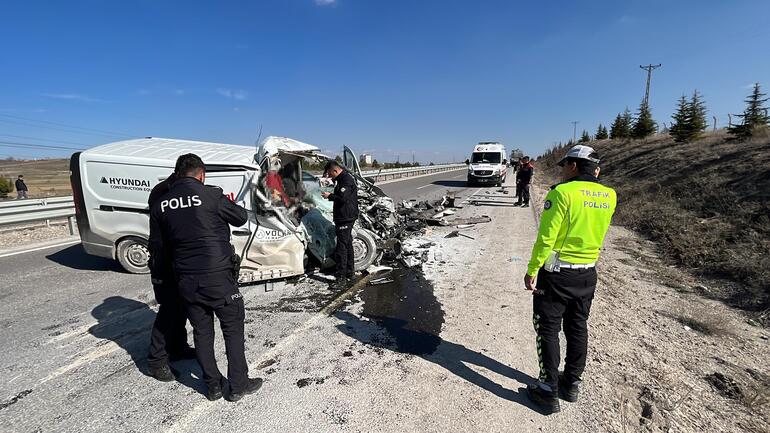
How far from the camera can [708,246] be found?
639cm

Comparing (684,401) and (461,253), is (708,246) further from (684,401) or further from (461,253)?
(684,401)

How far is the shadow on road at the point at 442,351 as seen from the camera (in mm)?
2875

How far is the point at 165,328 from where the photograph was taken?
300 cm

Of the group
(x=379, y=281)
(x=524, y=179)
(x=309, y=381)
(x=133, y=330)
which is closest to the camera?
(x=309, y=381)

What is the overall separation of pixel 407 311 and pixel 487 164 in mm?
18429

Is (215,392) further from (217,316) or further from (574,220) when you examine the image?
(574,220)

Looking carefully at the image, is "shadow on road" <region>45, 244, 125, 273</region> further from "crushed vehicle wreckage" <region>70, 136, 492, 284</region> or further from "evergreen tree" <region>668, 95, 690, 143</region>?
"evergreen tree" <region>668, 95, 690, 143</region>

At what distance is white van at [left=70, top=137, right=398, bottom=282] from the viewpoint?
5102mm

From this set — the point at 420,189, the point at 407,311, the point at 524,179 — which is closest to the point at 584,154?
the point at 407,311

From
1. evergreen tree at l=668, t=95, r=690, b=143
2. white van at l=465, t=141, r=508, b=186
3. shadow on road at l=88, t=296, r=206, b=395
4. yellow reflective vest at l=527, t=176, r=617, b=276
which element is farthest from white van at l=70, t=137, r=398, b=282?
evergreen tree at l=668, t=95, r=690, b=143

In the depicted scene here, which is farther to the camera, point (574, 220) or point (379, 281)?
point (379, 281)

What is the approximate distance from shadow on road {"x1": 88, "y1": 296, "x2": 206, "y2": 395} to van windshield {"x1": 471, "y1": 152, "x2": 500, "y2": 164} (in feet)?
66.3

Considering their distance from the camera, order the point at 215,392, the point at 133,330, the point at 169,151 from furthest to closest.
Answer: the point at 169,151, the point at 133,330, the point at 215,392

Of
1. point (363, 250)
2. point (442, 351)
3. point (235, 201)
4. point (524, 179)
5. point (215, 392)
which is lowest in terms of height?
point (442, 351)
